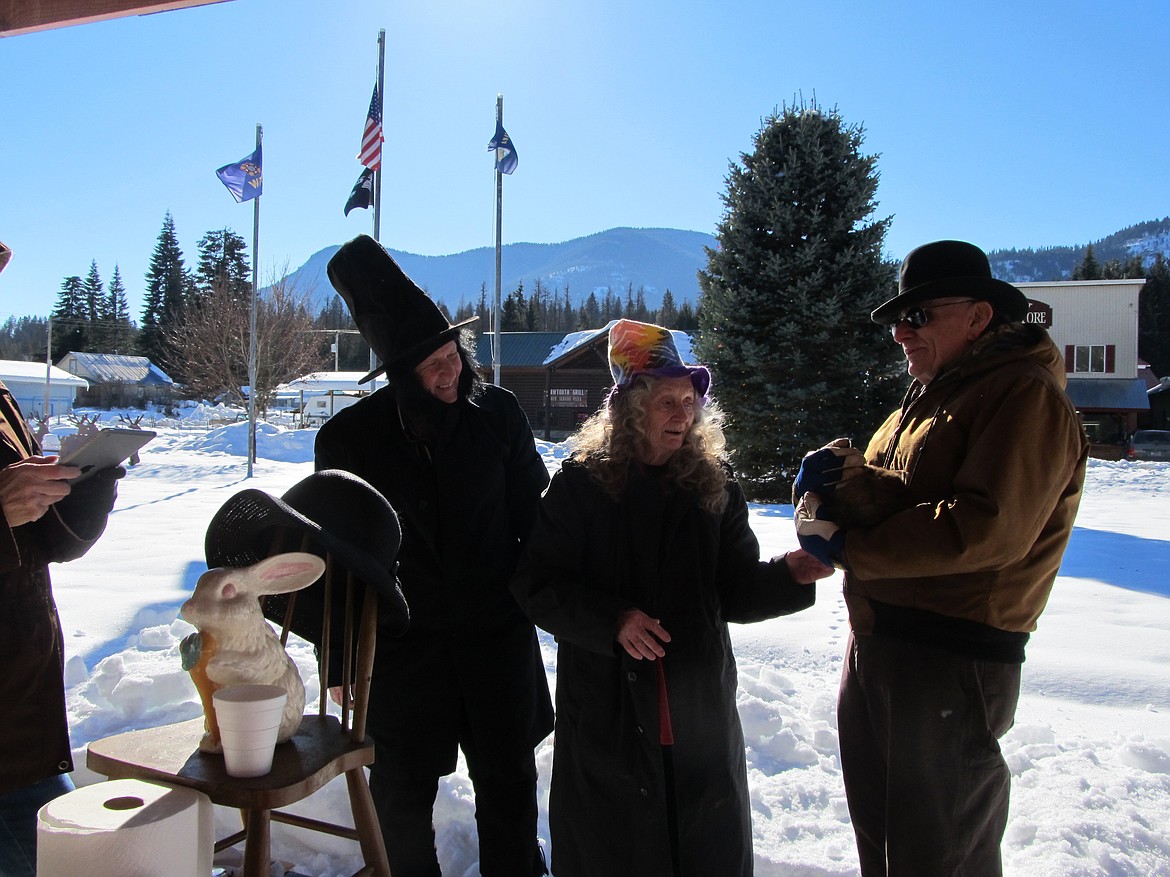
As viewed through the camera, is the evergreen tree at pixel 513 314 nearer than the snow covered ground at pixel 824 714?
No

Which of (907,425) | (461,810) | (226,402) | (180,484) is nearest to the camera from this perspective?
(907,425)

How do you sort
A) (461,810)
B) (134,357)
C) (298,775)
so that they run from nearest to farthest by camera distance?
(298,775)
(461,810)
(134,357)

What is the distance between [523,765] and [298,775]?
1.08 metres

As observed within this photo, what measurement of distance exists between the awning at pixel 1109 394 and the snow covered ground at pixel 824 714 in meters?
30.3

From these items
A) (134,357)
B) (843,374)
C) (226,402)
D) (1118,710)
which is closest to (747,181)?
(843,374)

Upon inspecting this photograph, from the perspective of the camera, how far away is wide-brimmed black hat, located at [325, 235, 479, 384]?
8.34 feet

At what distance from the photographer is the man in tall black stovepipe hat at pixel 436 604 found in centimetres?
246

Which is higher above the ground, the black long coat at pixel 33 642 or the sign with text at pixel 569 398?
the sign with text at pixel 569 398

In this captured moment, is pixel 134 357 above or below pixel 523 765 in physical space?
above

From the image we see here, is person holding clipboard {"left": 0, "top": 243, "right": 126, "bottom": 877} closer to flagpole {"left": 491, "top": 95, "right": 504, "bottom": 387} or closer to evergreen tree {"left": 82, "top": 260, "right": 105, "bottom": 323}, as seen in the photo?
flagpole {"left": 491, "top": 95, "right": 504, "bottom": 387}

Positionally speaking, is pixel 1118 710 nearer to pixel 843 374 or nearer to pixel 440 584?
pixel 440 584

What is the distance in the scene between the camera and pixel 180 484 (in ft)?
47.2

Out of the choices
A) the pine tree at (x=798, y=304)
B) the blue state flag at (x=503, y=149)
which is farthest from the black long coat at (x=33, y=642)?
the blue state flag at (x=503, y=149)

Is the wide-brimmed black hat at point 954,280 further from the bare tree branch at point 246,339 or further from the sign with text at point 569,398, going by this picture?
the bare tree branch at point 246,339
